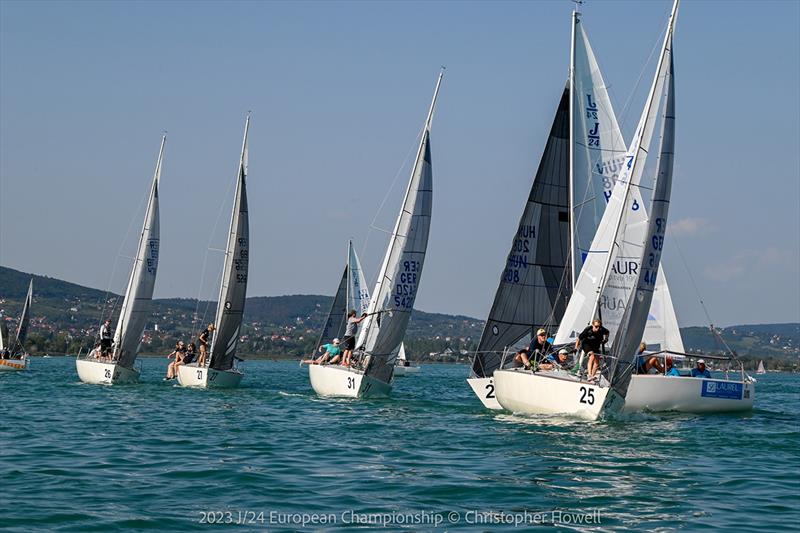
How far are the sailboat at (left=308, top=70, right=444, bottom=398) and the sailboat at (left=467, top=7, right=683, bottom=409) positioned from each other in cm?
399

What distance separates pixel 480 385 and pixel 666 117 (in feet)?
25.0

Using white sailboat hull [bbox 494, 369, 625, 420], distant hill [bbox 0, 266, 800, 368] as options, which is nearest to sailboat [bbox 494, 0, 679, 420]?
white sailboat hull [bbox 494, 369, 625, 420]

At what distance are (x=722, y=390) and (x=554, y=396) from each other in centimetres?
712

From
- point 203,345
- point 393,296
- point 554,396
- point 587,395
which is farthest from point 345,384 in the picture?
point 587,395

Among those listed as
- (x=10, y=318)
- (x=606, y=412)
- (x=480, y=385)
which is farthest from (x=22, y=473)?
(x=10, y=318)

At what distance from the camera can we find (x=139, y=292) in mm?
40312

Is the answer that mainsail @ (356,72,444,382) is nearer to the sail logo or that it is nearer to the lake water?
the lake water

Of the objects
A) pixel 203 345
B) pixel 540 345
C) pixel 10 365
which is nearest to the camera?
pixel 540 345

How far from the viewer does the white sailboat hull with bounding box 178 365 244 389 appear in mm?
36062

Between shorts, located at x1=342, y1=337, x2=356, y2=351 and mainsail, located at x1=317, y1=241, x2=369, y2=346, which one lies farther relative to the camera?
mainsail, located at x1=317, y1=241, x2=369, y2=346

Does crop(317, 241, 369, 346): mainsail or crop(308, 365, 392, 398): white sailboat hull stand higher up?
crop(317, 241, 369, 346): mainsail

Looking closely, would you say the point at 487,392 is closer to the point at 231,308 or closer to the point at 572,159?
the point at 572,159

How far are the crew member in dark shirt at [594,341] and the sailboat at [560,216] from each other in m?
3.97

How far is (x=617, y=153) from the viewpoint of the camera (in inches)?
1156
